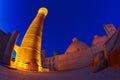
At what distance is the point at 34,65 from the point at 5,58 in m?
2.30

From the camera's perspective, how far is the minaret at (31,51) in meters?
13.0

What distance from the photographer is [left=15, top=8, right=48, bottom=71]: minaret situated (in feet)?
42.7

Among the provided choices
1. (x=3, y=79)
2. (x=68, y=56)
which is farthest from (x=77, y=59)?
(x=3, y=79)

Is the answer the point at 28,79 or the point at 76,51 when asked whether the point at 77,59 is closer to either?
the point at 76,51

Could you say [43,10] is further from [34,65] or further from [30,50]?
[34,65]

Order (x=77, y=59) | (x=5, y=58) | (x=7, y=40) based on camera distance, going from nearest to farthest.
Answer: (x=5, y=58) → (x=7, y=40) → (x=77, y=59)

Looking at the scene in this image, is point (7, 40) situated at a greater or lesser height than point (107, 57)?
greater

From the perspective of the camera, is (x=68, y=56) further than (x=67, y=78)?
Yes

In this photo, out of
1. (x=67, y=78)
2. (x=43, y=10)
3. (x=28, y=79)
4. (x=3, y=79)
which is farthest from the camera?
(x=43, y=10)

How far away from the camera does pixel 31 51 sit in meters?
14.1

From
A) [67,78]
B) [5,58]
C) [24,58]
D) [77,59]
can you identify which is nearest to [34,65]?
[24,58]

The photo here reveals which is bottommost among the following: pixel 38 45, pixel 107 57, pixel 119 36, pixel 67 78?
pixel 67 78

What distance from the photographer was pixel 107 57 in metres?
8.69

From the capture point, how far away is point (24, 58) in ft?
44.3
